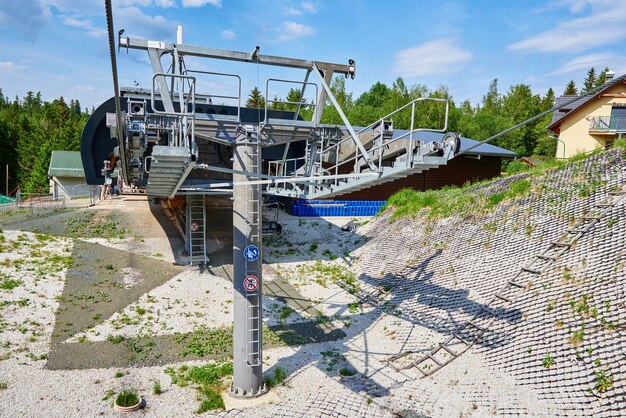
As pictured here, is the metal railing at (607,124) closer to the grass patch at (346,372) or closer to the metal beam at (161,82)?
the grass patch at (346,372)

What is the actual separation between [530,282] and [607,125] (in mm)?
26838

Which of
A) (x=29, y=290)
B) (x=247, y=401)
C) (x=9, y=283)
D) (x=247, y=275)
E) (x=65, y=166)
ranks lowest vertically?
(x=247, y=401)

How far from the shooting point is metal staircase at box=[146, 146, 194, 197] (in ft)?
23.9

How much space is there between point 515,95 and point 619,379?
7031 cm

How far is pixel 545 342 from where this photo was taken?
944 cm

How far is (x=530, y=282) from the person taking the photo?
11320mm

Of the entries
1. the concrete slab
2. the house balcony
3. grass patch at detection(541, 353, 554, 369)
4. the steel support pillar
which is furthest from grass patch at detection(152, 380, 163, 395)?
the house balcony

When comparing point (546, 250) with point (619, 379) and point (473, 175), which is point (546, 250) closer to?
point (619, 379)

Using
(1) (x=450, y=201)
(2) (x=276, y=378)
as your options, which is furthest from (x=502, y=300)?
(1) (x=450, y=201)

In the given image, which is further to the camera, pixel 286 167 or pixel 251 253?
pixel 286 167

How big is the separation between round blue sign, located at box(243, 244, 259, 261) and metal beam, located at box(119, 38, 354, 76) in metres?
3.91

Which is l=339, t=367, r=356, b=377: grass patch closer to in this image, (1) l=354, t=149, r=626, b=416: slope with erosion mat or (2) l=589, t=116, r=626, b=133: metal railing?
(1) l=354, t=149, r=626, b=416: slope with erosion mat

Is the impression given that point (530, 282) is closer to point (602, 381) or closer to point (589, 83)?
point (602, 381)

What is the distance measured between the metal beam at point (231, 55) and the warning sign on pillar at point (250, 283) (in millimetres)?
4549
